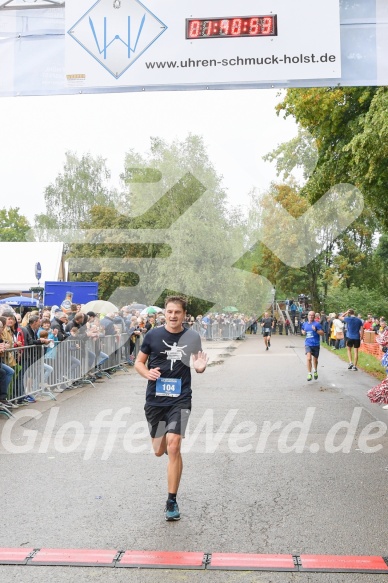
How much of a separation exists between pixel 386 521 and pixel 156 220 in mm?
47133

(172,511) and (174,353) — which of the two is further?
(174,353)

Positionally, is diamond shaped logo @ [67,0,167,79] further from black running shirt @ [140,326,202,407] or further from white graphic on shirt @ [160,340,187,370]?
white graphic on shirt @ [160,340,187,370]

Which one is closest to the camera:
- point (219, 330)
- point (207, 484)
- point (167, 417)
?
point (167, 417)

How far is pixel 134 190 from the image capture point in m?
53.5

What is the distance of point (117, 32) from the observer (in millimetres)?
8078

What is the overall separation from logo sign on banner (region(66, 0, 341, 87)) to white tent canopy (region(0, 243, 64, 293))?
2894 cm

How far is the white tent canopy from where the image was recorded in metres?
37.1

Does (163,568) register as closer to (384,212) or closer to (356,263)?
(384,212)

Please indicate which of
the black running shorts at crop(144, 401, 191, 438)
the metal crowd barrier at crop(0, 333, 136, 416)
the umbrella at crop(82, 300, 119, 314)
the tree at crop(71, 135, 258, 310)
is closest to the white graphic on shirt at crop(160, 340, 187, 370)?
the black running shorts at crop(144, 401, 191, 438)

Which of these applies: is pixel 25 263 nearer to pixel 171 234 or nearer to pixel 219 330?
pixel 219 330

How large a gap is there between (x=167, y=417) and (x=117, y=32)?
423 cm

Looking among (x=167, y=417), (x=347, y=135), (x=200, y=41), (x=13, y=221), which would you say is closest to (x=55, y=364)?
(x=347, y=135)

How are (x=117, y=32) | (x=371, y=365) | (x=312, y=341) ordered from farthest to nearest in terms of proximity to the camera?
(x=371, y=365) → (x=312, y=341) → (x=117, y=32)

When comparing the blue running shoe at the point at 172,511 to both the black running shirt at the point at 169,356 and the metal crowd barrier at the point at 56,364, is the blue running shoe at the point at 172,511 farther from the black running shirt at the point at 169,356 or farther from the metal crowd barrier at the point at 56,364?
the metal crowd barrier at the point at 56,364
